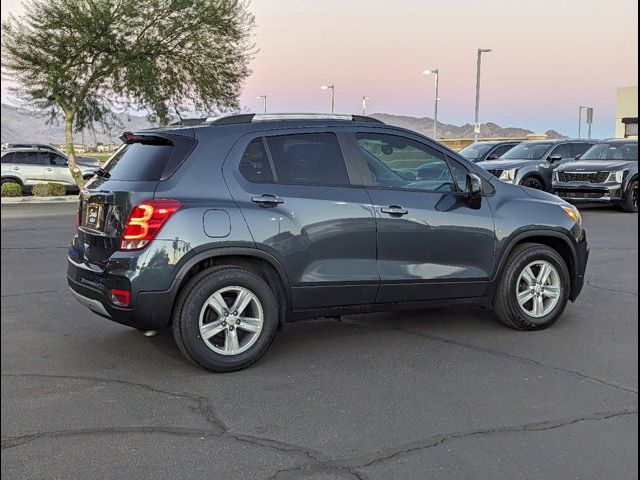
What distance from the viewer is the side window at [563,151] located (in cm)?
2097

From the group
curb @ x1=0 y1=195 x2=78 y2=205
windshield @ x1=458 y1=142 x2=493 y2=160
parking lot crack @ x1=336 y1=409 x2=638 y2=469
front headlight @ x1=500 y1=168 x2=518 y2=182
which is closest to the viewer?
parking lot crack @ x1=336 y1=409 x2=638 y2=469

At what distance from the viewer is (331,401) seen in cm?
459

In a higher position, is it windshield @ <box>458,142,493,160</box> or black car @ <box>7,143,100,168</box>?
windshield @ <box>458,142,493,160</box>

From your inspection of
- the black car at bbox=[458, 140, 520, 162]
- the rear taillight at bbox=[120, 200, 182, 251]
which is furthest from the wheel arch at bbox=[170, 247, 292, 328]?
the black car at bbox=[458, 140, 520, 162]

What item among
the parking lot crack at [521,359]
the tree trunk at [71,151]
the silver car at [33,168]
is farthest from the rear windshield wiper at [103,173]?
the silver car at [33,168]

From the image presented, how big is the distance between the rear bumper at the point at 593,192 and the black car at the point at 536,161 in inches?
51.3

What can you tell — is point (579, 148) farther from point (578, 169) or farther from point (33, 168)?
point (33, 168)

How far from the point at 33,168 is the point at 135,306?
22632 millimetres

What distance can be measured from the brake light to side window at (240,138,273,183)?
1135mm

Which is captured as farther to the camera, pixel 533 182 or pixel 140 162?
pixel 533 182

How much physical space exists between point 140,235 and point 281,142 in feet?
4.13

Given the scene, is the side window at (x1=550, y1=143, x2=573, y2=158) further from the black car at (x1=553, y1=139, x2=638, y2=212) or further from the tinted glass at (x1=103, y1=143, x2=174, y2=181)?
the tinted glass at (x1=103, y1=143, x2=174, y2=181)

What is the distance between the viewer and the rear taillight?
4.92m

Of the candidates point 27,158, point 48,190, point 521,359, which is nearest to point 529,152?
point 48,190
